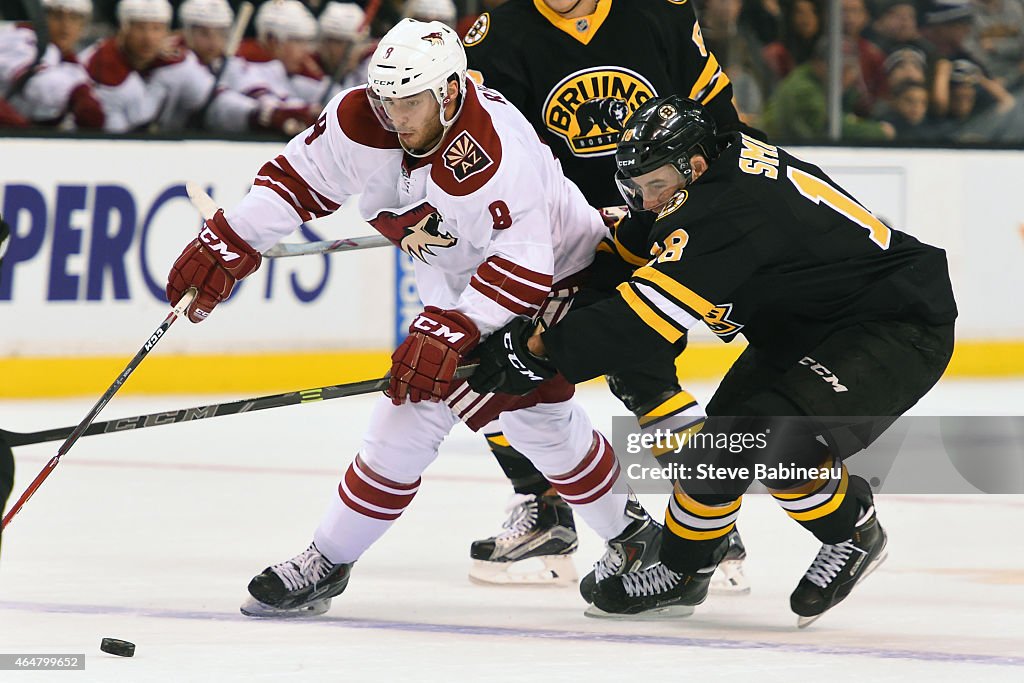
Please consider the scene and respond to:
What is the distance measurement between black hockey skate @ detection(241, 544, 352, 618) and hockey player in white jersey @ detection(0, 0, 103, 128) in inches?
147

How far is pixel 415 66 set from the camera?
3039 millimetres

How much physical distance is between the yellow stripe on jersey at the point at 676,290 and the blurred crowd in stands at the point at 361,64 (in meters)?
3.91

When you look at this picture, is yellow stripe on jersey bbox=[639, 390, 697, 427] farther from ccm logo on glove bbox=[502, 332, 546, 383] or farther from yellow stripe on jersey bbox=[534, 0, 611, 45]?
yellow stripe on jersey bbox=[534, 0, 611, 45]

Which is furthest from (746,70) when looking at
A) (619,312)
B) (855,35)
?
(619,312)

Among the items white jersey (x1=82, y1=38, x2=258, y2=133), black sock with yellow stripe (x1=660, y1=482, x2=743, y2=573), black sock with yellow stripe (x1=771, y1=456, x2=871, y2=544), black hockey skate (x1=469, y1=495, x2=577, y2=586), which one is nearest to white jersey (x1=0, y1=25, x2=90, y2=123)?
white jersey (x1=82, y1=38, x2=258, y2=133)

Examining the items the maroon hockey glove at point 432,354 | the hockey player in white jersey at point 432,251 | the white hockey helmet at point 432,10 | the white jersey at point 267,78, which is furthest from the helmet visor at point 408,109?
the white hockey helmet at point 432,10

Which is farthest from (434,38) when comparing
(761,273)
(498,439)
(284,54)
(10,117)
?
(284,54)

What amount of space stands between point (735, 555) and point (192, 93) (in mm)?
4018

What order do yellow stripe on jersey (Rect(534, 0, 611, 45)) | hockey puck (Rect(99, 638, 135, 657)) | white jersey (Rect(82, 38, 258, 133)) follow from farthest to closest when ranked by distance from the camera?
white jersey (Rect(82, 38, 258, 133))
yellow stripe on jersey (Rect(534, 0, 611, 45))
hockey puck (Rect(99, 638, 135, 657))

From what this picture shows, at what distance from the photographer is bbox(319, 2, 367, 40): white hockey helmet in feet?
24.0

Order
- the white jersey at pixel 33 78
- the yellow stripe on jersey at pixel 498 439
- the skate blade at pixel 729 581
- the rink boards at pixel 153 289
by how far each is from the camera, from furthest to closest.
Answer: the white jersey at pixel 33 78, the rink boards at pixel 153 289, the yellow stripe on jersey at pixel 498 439, the skate blade at pixel 729 581

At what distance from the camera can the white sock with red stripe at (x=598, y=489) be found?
11.2ft

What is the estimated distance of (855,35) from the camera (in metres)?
7.93

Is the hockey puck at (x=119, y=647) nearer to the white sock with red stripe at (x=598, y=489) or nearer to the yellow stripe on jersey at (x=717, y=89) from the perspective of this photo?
the white sock with red stripe at (x=598, y=489)
